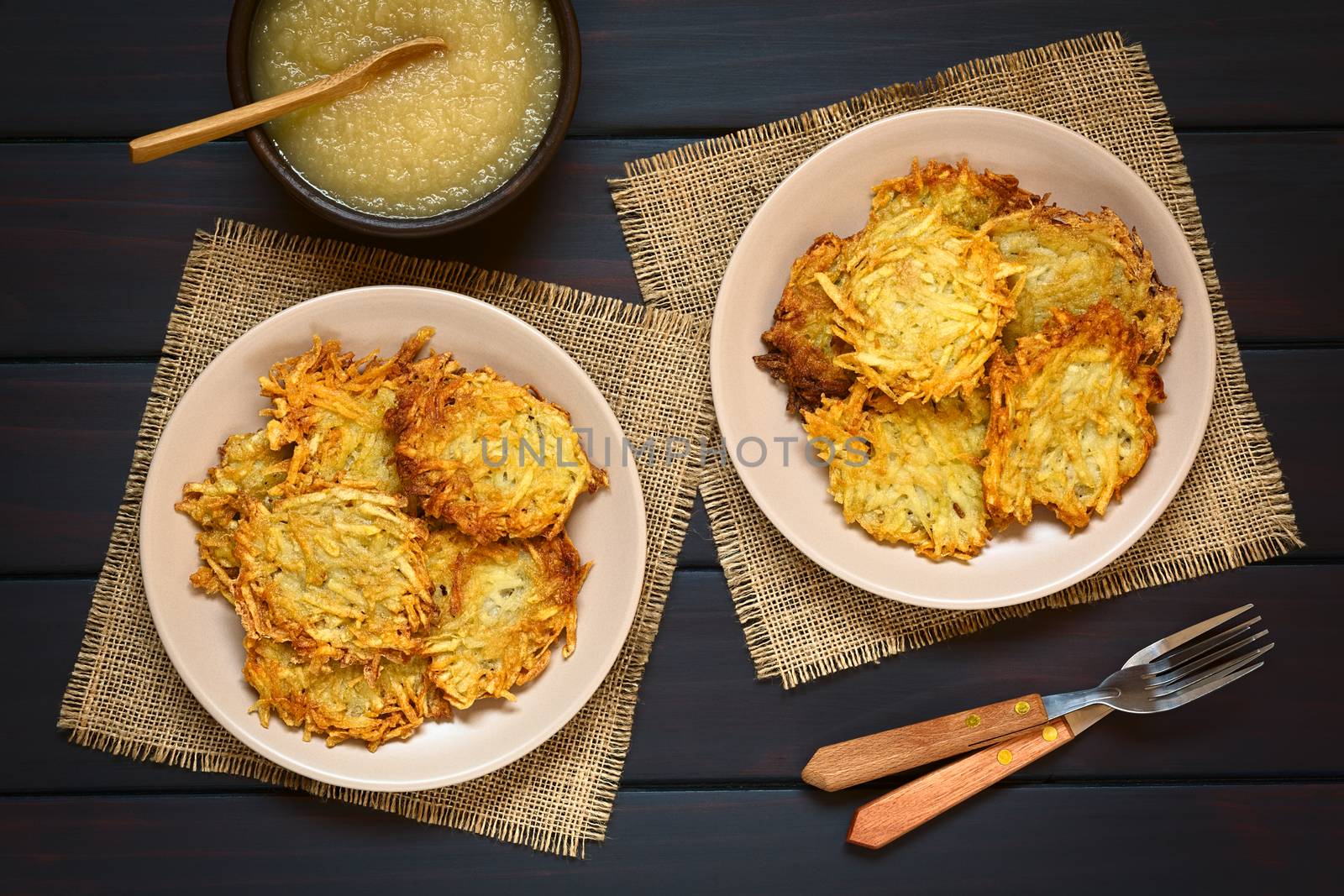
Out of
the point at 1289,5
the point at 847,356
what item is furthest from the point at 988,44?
the point at 847,356

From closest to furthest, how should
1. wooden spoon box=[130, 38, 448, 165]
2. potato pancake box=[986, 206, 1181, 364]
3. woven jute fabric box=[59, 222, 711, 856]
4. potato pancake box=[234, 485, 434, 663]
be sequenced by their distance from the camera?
wooden spoon box=[130, 38, 448, 165]
potato pancake box=[234, 485, 434, 663]
potato pancake box=[986, 206, 1181, 364]
woven jute fabric box=[59, 222, 711, 856]

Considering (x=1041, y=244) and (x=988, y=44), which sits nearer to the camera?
(x=1041, y=244)

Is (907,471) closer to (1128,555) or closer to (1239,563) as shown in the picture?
(1128,555)

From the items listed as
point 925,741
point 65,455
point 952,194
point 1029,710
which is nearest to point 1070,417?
point 952,194

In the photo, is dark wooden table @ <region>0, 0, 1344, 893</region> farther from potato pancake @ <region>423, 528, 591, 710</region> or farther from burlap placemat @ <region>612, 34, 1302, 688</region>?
→ potato pancake @ <region>423, 528, 591, 710</region>

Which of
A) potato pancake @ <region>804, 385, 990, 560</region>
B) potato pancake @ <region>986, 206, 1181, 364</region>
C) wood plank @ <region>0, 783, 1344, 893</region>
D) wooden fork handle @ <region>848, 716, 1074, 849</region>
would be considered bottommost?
wood plank @ <region>0, 783, 1344, 893</region>

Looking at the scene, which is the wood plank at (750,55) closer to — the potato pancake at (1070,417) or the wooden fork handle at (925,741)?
the potato pancake at (1070,417)

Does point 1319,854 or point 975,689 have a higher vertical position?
point 975,689

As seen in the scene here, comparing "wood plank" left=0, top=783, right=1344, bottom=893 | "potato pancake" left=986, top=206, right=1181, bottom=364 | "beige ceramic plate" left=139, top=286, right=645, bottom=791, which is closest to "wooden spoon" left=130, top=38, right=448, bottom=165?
"beige ceramic plate" left=139, top=286, right=645, bottom=791
